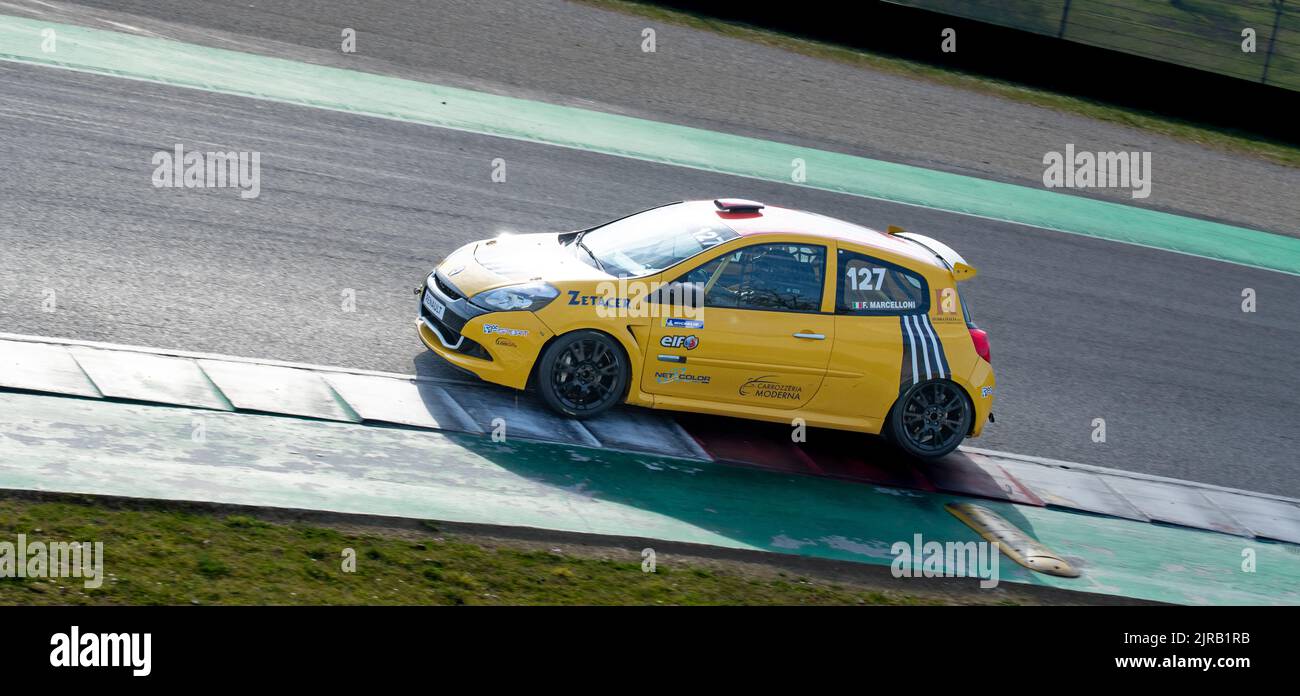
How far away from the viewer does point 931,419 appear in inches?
405

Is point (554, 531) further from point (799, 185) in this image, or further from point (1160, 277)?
point (1160, 277)

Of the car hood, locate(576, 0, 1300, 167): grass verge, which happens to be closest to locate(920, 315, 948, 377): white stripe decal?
the car hood

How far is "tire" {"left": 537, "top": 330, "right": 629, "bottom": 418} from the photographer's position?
30.8ft

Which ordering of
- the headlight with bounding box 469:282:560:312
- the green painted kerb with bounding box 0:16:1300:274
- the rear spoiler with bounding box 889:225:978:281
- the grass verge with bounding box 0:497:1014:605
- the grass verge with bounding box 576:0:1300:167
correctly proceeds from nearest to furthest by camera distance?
the grass verge with bounding box 0:497:1014:605
the headlight with bounding box 469:282:560:312
the rear spoiler with bounding box 889:225:978:281
the green painted kerb with bounding box 0:16:1300:274
the grass verge with bounding box 576:0:1300:167

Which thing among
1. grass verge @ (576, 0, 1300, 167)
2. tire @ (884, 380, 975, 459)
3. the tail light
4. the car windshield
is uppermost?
grass verge @ (576, 0, 1300, 167)

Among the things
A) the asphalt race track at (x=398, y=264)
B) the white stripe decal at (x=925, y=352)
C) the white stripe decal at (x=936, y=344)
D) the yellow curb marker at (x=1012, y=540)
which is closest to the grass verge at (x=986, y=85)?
the asphalt race track at (x=398, y=264)

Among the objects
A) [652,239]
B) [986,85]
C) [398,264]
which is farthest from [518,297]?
[986,85]

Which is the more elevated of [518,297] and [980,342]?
[518,297]

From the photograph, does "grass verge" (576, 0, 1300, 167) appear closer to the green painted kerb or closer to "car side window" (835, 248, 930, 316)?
the green painted kerb

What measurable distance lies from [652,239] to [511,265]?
1.13m

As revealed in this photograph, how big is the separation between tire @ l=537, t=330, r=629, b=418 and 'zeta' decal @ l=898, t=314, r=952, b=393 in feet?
7.23

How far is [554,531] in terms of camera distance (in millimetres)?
8141

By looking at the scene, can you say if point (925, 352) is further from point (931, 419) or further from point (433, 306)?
point (433, 306)
